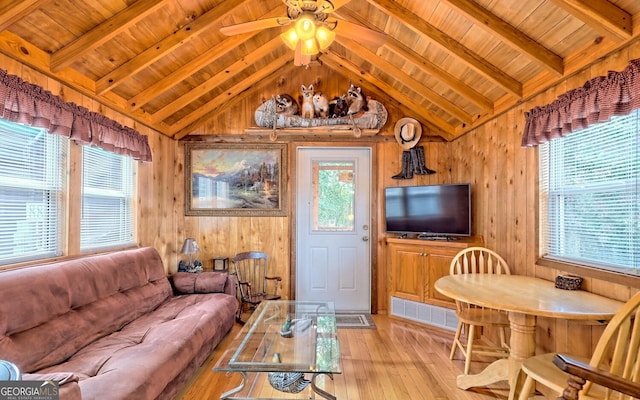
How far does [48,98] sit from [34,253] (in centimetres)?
107

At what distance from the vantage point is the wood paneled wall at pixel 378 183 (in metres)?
2.75

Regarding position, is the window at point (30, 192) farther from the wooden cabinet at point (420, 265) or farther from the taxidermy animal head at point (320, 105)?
the wooden cabinet at point (420, 265)

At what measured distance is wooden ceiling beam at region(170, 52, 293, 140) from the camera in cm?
390

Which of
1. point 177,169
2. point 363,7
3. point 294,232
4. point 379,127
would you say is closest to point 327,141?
point 379,127

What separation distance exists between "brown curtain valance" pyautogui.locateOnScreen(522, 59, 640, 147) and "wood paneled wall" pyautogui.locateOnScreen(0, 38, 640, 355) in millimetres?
167

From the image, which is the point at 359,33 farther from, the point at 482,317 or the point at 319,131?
the point at 482,317

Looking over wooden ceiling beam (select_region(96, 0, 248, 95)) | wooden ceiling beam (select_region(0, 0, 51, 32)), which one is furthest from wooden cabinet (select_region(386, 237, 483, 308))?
wooden ceiling beam (select_region(0, 0, 51, 32))

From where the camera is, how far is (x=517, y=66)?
269 centimetres

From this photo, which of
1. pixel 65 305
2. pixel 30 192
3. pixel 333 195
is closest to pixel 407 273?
pixel 333 195

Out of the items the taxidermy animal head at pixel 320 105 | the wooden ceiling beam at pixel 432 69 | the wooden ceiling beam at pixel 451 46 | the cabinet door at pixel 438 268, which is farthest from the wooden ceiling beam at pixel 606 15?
the taxidermy animal head at pixel 320 105

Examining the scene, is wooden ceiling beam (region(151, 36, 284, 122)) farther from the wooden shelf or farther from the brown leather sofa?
the brown leather sofa

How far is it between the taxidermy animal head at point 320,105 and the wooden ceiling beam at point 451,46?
4.97ft

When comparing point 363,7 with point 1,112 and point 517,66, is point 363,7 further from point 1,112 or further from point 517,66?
point 1,112

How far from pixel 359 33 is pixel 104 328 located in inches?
102
